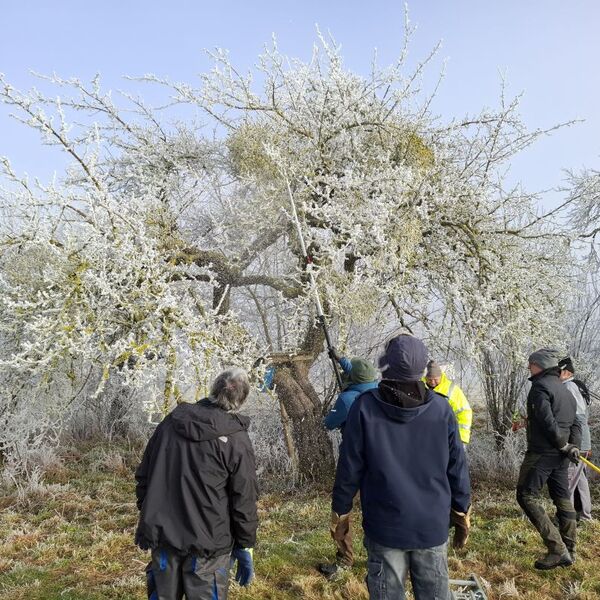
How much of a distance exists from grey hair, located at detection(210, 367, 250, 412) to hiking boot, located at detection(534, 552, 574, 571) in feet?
11.0

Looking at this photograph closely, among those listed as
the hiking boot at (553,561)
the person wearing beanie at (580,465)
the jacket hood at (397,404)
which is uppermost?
the jacket hood at (397,404)

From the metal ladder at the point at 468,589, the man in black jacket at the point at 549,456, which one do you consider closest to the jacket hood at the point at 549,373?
the man in black jacket at the point at 549,456

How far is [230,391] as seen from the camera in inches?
119

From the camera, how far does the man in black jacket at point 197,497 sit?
2881 millimetres

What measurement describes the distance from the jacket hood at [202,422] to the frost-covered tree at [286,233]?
2.42m

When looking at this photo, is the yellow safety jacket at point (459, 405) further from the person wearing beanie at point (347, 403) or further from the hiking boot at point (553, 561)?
the hiking boot at point (553, 561)

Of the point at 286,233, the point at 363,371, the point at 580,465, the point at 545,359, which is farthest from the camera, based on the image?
the point at 286,233

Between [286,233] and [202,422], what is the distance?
540cm

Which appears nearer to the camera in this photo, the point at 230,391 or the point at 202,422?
the point at 202,422

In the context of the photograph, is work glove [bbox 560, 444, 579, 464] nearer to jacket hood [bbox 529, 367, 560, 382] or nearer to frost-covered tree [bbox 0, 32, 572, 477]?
jacket hood [bbox 529, 367, 560, 382]

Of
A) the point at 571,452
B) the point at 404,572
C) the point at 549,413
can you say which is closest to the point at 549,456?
the point at 571,452

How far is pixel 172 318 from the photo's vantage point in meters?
5.42

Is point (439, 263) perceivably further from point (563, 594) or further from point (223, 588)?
point (223, 588)

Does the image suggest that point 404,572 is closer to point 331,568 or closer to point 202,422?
point 202,422
